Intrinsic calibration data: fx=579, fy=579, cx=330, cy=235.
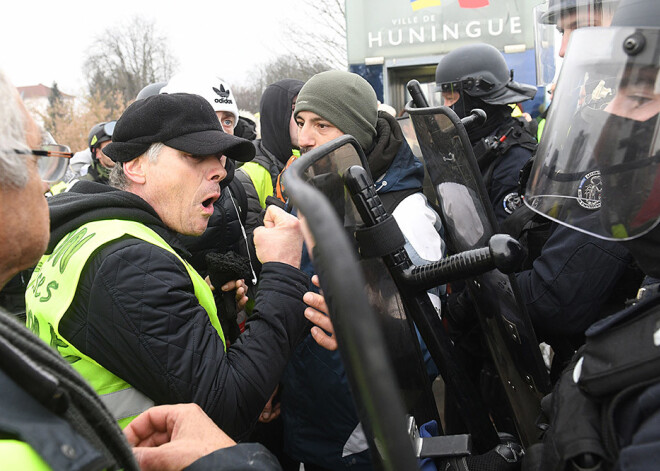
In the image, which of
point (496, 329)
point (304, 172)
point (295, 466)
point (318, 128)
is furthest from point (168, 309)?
point (295, 466)

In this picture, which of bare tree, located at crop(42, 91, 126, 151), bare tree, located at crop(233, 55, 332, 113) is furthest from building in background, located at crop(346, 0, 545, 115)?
bare tree, located at crop(42, 91, 126, 151)

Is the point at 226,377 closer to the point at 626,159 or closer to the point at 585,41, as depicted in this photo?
the point at 626,159

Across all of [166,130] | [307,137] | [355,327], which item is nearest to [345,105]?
[307,137]

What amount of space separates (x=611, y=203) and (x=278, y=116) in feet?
9.53

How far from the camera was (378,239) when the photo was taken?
126 cm

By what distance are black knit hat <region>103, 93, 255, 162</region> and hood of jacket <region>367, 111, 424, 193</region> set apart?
0.57 m

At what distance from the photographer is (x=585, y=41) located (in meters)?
1.33

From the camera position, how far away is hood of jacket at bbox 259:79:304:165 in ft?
12.7

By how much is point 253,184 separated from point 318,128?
129 centimetres

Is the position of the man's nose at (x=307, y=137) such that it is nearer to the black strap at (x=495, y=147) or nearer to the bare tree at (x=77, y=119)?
the black strap at (x=495, y=147)

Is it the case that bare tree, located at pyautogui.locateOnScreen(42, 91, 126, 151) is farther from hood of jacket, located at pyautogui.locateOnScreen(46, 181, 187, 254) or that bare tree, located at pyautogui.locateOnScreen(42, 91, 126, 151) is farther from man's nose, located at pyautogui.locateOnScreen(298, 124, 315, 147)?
hood of jacket, located at pyautogui.locateOnScreen(46, 181, 187, 254)

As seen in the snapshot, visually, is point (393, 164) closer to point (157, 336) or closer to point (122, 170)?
point (122, 170)

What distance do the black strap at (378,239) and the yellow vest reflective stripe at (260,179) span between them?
8.14 ft

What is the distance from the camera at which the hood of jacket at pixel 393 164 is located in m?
2.19
